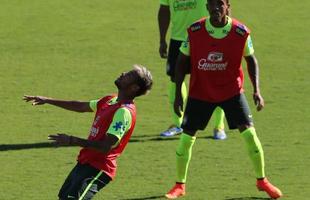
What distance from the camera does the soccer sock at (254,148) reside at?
1082 cm

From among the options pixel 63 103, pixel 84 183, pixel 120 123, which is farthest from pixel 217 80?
pixel 84 183

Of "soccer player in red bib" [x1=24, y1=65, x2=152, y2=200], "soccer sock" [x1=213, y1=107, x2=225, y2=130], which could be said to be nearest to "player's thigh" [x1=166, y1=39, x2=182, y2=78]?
"soccer sock" [x1=213, y1=107, x2=225, y2=130]

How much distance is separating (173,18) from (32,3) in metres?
9.70

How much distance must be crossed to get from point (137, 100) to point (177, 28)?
2433mm

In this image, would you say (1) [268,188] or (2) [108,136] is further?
(1) [268,188]

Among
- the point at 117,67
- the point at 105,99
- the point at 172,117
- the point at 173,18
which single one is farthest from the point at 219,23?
the point at 117,67

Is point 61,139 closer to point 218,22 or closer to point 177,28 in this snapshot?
point 218,22

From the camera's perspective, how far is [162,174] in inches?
472

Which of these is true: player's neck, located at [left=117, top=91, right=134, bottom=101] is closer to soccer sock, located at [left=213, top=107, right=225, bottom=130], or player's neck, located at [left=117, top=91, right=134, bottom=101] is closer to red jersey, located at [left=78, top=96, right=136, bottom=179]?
Answer: red jersey, located at [left=78, top=96, right=136, bottom=179]

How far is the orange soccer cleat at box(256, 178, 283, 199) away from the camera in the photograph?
10.8 meters

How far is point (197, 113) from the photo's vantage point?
1094cm

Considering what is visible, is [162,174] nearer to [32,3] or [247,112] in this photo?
[247,112]

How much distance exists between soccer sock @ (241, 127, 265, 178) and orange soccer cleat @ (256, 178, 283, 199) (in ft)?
0.24

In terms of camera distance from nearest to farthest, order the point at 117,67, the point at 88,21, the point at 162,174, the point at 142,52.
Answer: the point at 162,174 → the point at 117,67 → the point at 142,52 → the point at 88,21
